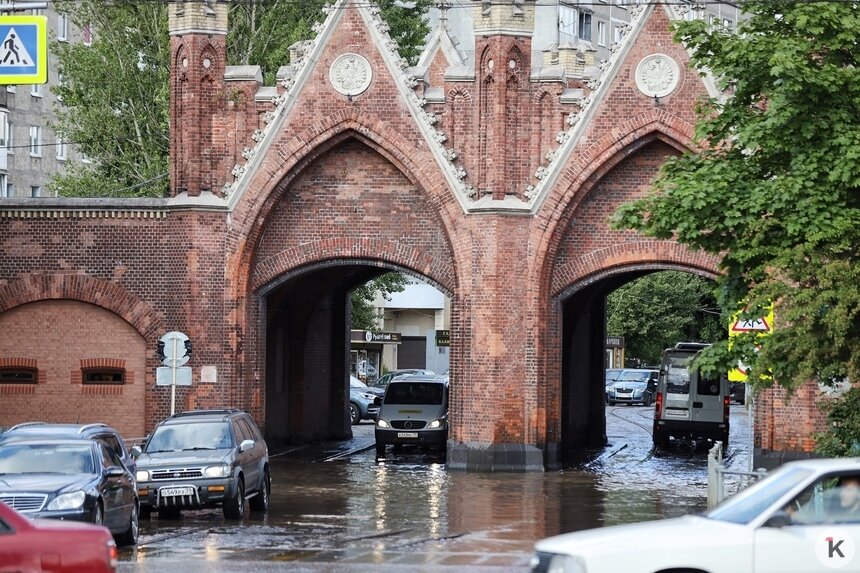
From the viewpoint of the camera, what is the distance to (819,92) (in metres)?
21.6

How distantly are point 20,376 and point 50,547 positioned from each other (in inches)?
918

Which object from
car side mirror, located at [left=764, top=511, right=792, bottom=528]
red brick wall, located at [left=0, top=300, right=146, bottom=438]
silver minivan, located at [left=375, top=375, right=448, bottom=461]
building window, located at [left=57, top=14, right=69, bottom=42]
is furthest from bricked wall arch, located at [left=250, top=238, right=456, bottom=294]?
building window, located at [left=57, top=14, right=69, bottom=42]

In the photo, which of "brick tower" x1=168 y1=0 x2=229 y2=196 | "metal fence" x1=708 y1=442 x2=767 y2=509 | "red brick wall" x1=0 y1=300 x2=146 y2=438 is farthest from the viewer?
"red brick wall" x1=0 y1=300 x2=146 y2=438

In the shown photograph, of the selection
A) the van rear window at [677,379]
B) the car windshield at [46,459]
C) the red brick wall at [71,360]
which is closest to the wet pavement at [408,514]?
the car windshield at [46,459]

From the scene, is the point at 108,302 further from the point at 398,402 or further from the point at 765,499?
the point at 765,499

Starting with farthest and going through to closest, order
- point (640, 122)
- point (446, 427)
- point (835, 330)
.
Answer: point (446, 427)
point (640, 122)
point (835, 330)

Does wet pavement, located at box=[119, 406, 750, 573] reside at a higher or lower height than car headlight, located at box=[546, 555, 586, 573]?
lower

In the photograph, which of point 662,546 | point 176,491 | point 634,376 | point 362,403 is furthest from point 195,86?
point 634,376

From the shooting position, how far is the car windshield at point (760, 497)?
13516mm

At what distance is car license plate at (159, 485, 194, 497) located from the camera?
24156 millimetres

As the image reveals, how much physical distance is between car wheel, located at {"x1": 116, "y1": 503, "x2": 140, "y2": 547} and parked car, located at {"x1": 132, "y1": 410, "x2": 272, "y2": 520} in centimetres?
268

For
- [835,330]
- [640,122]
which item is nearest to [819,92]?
[835,330]

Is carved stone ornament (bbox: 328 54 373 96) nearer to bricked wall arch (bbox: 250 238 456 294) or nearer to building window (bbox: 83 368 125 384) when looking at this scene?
bricked wall arch (bbox: 250 238 456 294)

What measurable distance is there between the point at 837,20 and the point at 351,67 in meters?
15.0
